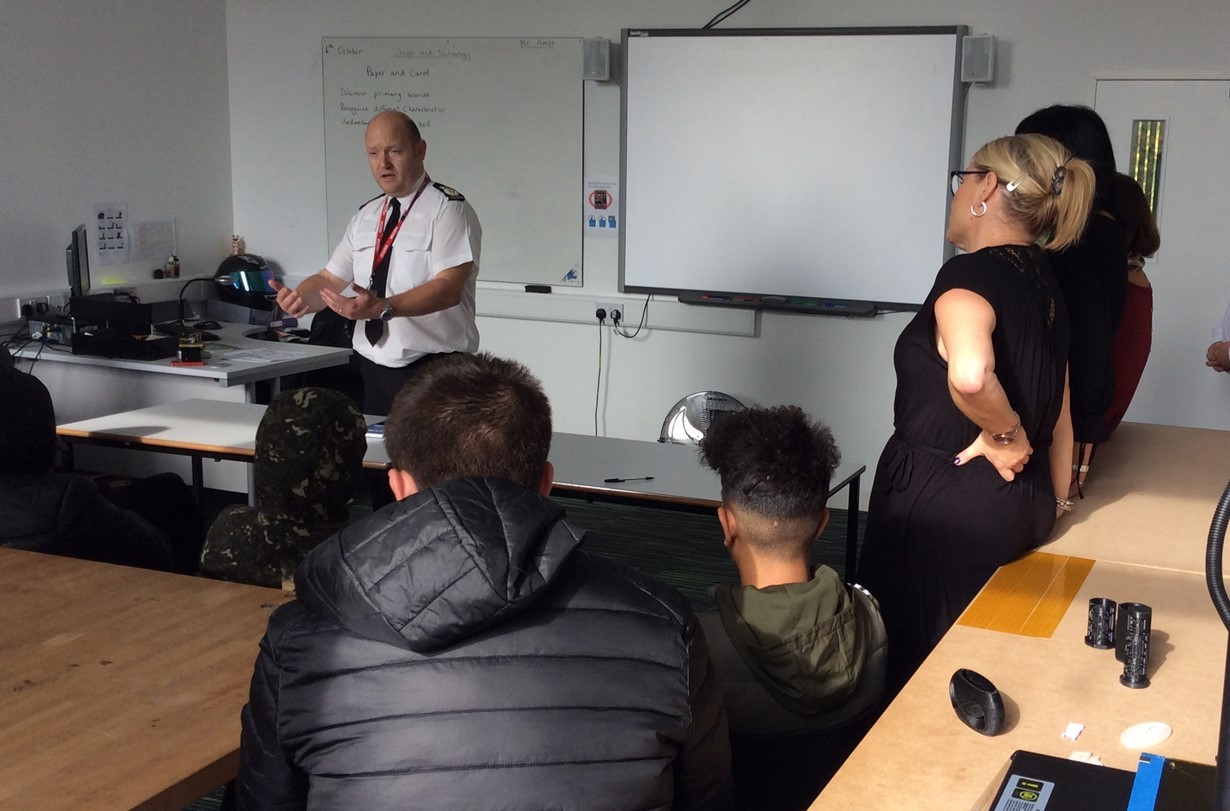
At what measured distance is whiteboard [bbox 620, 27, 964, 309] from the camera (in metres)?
4.88

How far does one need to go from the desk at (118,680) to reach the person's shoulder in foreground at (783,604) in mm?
695

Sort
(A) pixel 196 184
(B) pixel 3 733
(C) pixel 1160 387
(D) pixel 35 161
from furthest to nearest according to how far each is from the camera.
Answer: (A) pixel 196 184 → (D) pixel 35 161 → (C) pixel 1160 387 → (B) pixel 3 733

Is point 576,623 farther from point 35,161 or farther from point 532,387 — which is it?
point 35,161

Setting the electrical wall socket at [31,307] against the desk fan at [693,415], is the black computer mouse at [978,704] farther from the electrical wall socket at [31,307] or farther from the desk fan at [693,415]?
the electrical wall socket at [31,307]

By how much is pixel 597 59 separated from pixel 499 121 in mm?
619

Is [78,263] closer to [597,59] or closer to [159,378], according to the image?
[159,378]

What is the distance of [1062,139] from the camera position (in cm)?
231

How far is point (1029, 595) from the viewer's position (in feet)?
6.44

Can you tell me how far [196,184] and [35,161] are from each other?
3.28 ft

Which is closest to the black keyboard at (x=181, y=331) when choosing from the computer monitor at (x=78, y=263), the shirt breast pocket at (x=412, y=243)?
the computer monitor at (x=78, y=263)

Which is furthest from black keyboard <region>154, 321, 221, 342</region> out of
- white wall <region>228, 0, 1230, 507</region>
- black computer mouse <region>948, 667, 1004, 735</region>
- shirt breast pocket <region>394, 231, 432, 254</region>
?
black computer mouse <region>948, 667, 1004, 735</region>

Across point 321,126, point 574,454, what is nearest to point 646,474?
point 574,454

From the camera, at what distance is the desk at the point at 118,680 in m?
1.40

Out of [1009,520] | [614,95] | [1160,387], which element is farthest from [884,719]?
[614,95]
